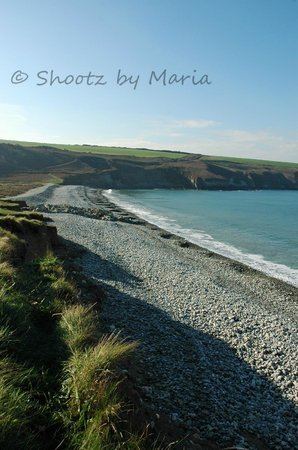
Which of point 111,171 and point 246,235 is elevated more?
point 111,171

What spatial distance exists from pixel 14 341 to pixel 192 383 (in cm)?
595

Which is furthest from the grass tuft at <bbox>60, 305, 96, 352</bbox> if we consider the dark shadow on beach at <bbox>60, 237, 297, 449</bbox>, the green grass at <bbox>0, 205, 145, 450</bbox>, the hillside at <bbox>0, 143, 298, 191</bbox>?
the hillside at <bbox>0, 143, 298, 191</bbox>

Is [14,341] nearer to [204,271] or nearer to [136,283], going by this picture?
[136,283]

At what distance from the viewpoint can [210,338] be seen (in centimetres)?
1619

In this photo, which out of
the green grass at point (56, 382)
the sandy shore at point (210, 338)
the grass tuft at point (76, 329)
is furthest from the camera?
the sandy shore at point (210, 338)

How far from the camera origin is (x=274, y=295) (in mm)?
26984

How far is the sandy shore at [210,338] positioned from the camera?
9.87 meters

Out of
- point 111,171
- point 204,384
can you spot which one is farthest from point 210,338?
point 111,171

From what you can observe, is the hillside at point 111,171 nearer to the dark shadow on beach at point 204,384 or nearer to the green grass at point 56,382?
the dark shadow on beach at point 204,384

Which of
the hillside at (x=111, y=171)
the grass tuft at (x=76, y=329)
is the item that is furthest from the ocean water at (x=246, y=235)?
the hillside at (x=111, y=171)

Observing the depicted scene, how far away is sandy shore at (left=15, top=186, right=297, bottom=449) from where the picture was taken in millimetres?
9867

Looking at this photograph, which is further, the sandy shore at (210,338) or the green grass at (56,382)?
the sandy shore at (210,338)

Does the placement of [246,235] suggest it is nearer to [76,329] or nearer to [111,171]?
[76,329]

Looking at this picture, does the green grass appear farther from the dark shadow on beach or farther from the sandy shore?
the sandy shore
